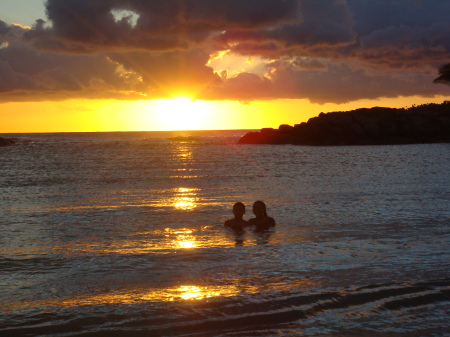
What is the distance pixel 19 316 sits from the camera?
23.6ft

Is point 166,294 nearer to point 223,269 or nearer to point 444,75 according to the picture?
point 223,269

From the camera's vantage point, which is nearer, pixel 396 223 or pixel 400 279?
pixel 400 279

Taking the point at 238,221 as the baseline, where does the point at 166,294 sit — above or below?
below

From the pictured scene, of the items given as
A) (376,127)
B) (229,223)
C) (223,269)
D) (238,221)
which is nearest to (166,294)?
(223,269)

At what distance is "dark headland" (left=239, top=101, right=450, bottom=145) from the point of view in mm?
87875

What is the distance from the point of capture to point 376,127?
8931 cm

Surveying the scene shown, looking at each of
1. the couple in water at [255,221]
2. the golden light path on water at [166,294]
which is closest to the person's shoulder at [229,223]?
the couple in water at [255,221]

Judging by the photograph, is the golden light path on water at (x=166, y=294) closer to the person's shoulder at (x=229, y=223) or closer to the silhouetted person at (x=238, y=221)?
the silhouetted person at (x=238, y=221)

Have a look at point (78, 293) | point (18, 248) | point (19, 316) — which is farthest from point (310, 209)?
point (19, 316)

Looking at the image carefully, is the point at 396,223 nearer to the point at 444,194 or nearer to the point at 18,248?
the point at 444,194

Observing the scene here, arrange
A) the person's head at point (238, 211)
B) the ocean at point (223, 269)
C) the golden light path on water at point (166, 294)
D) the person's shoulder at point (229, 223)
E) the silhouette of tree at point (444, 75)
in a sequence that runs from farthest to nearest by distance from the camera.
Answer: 1. the silhouette of tree at point (444, 75)
2. the person's shoulder at point (229, 223)
3. the person's head at point (238, 211)
4. the golden light path on water at point (166, 294)
5. the ocean at point (223, 269)

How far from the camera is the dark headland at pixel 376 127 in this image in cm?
8788

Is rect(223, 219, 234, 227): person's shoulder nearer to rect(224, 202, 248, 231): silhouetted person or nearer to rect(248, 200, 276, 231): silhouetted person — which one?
rect(224, 202, 248, 231): silhouetted person

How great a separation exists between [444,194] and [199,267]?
15.3 metres
